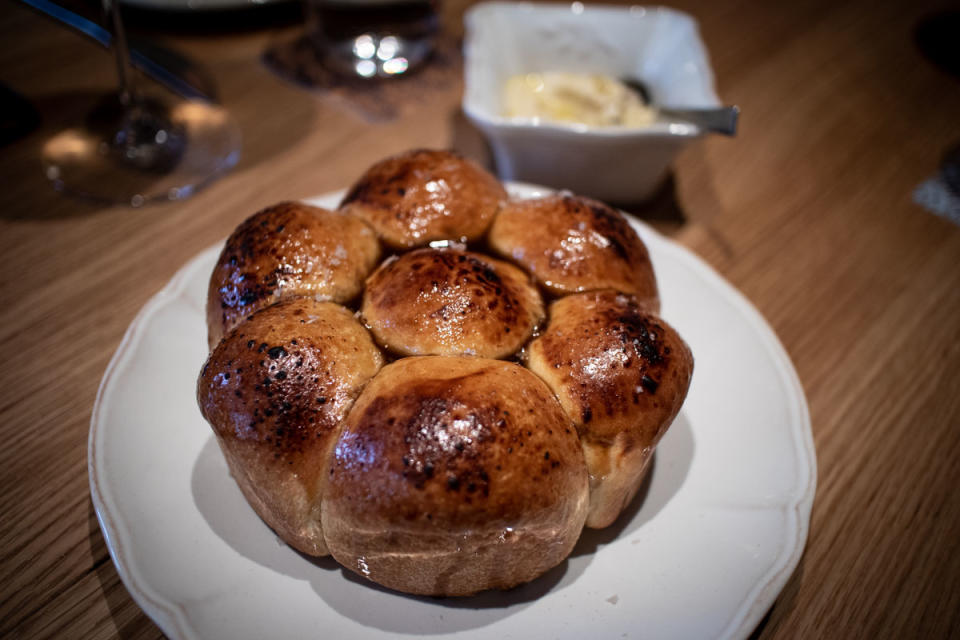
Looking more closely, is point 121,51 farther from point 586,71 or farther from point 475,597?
point 475,597

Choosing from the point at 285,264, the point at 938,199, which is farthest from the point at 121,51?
the point at 938,199

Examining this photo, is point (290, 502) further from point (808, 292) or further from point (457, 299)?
point (808, 292)

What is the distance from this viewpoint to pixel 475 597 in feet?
3.66

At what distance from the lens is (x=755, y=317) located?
154 cm

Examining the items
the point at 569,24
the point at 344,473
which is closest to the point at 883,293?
the point at 569,24

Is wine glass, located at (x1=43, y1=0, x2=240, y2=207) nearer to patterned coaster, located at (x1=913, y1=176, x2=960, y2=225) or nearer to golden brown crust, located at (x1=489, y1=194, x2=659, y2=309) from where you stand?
golden brown crust, located at (x1=489, y1=194, x2=659, y2=309)

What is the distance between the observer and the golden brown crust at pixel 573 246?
1277 mm

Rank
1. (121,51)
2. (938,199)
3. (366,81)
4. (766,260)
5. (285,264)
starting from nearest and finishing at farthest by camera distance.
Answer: (285,264)
(121,51)
(766,260)
(938,199)
(366,81)

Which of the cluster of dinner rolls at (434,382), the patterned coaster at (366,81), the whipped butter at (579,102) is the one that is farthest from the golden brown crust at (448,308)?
the patterned coaster at (366,81)

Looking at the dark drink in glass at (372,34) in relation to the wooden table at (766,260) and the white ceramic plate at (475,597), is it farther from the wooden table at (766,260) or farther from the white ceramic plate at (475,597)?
the white ceramic plate at (475,597)

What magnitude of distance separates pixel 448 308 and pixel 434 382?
0.16 m

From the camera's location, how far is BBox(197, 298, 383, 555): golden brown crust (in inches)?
40.7

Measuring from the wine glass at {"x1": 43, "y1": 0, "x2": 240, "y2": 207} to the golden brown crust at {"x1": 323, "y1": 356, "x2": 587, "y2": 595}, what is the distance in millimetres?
1296

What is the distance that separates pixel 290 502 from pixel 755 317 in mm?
1118
